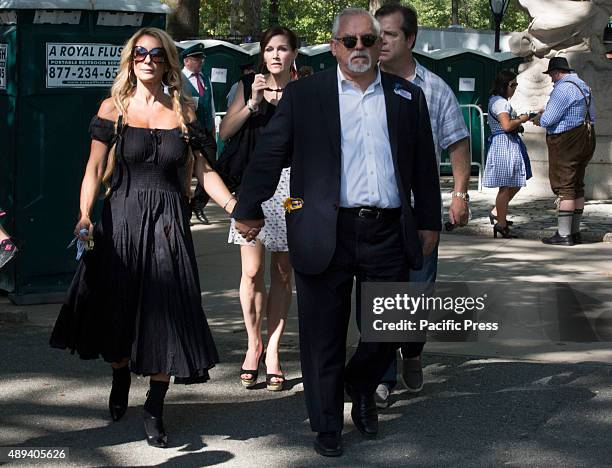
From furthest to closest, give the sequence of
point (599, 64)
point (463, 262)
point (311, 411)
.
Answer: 1. point (599, 64)
2. point (463, 262)
3. point (311, 411)

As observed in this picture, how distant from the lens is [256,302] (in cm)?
713

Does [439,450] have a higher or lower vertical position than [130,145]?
lower

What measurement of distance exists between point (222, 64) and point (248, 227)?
51.7 feet

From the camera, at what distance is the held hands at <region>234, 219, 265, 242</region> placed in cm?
577

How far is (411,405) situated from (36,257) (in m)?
3.71

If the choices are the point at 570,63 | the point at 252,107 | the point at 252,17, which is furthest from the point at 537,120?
the point at 252,17

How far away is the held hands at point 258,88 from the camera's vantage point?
6.90 meters

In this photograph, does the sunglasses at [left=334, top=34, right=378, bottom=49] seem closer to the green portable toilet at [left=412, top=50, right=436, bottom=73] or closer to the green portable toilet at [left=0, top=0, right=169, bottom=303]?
the green portable toilet at [left=0, top=0, right=169, bottom=303]

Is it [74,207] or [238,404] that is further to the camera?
[74,207]

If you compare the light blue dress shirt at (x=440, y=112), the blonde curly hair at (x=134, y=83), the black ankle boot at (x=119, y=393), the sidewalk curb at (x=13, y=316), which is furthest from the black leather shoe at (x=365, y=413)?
the sidewalk curb at (x=13, y=316)

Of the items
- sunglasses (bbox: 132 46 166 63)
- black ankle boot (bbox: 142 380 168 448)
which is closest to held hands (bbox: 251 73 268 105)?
sunglasses (bbox: 132 46 166 63)

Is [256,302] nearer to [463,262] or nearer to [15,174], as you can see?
[15,174]

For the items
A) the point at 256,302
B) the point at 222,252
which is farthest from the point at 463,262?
the point at 256,302

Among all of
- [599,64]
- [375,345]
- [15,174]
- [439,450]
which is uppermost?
[599,64]
